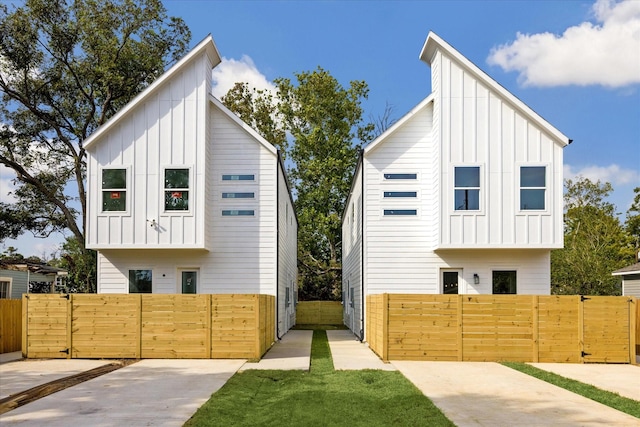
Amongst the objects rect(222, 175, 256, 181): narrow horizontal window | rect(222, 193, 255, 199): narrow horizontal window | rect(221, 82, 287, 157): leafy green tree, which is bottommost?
rect(222, 193, 255, 199): narrow horizontal window

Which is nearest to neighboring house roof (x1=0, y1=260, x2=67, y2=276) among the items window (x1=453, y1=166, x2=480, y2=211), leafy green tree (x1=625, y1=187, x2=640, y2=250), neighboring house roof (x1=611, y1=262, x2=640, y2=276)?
window (x1=453, y1=166, x2=480, y2=211)

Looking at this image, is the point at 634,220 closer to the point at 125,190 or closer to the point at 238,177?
the point at 238,177

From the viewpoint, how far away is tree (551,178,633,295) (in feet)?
99.7

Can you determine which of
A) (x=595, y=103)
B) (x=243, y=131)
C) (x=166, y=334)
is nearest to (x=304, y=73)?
(x=595, y=103)

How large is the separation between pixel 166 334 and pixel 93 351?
1849mm

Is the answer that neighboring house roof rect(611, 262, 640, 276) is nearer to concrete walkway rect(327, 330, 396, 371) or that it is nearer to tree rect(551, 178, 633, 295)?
tree rect(551, 178, 633, 295)

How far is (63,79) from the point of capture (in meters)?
29.7

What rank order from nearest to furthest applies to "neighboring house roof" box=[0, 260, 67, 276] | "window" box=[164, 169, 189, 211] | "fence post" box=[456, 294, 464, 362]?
"fence post" box=[456, 294, 464, 362] → "window" box=[164, 169, 189, 211] → "neighboring house roof" box=[0, 260, 67, 276]

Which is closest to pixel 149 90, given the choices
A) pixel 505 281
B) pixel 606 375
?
pixel 505 281

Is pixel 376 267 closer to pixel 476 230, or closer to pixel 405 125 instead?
pixel 476 230

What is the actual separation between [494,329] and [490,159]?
17.8ft

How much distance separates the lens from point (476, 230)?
57.1 ft

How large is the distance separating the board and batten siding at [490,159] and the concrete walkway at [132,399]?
26.6ft

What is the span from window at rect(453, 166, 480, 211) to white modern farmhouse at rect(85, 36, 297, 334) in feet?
18.0
